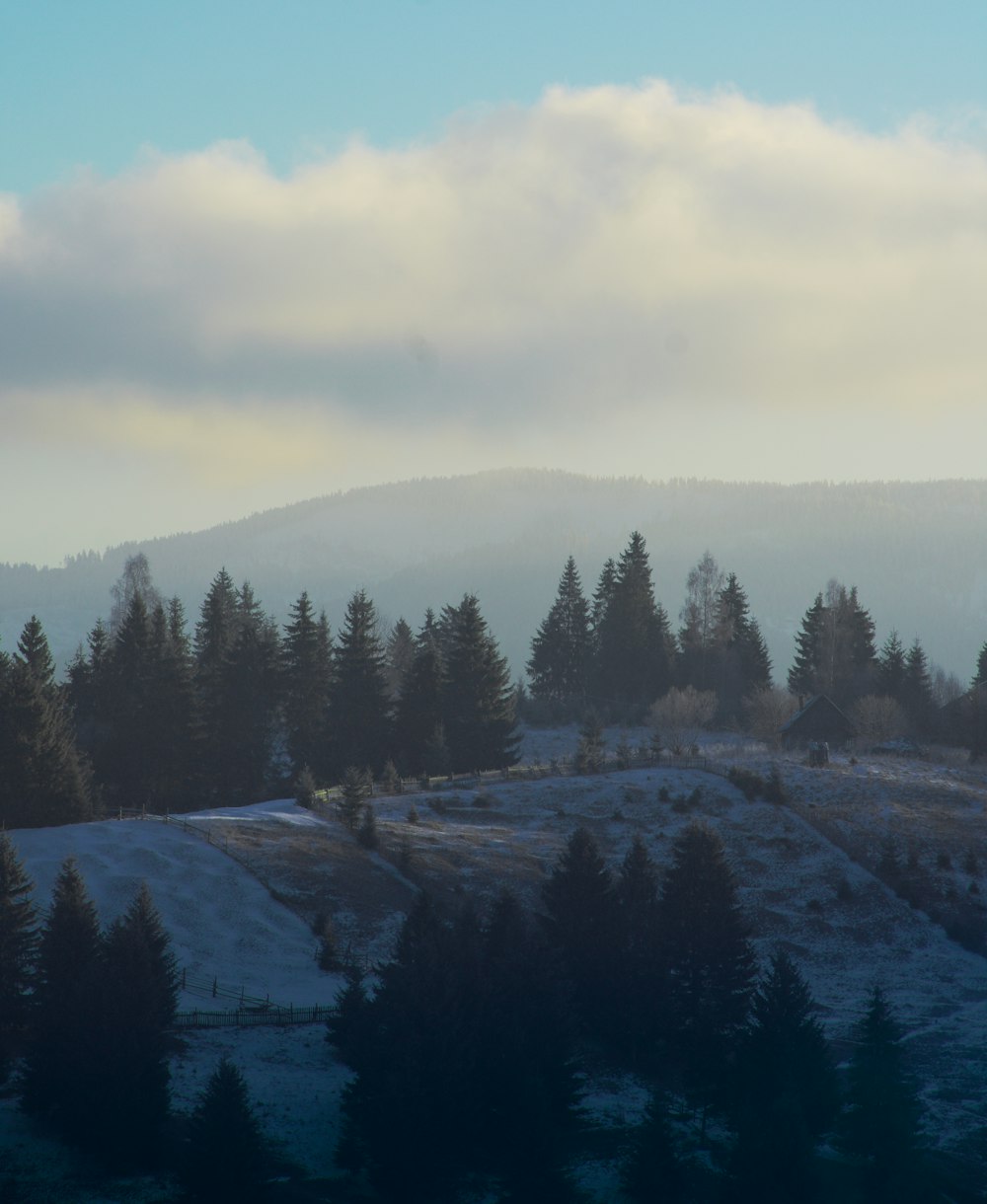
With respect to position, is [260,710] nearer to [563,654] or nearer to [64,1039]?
[563,654]

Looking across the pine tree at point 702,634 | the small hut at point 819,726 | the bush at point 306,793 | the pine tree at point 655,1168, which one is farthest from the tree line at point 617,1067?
the pine tree at point 702,634

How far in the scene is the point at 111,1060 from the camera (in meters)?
30.2

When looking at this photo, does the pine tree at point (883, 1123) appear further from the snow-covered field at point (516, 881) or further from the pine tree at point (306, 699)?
the pine tree at point (306, 699)

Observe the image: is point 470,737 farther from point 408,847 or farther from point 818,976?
point 818,976

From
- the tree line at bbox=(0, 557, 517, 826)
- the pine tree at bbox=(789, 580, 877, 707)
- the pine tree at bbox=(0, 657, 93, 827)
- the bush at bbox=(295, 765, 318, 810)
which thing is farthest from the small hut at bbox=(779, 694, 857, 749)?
the pine tree at bbox=(0, 657, 93, 827)

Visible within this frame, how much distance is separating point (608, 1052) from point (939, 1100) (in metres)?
9.83

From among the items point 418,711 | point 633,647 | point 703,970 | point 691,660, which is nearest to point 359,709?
point 418,711

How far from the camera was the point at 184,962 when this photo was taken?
41969 millimetres

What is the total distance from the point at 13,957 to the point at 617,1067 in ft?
58.9

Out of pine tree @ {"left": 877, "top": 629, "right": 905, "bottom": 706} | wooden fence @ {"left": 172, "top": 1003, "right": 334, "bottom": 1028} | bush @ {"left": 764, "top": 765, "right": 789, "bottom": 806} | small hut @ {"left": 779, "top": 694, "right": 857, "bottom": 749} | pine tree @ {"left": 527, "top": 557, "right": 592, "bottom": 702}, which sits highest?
pine tree @ {"left": 527, "top": 557, "right": 592, "bottom": 702}

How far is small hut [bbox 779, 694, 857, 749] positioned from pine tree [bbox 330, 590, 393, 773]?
2747 cm

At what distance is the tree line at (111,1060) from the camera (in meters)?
27.8

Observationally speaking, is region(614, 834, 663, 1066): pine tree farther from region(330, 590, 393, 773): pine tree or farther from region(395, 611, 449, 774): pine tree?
region(330, 590, 393, 773): pine tree

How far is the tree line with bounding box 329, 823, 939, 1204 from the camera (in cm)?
2994
